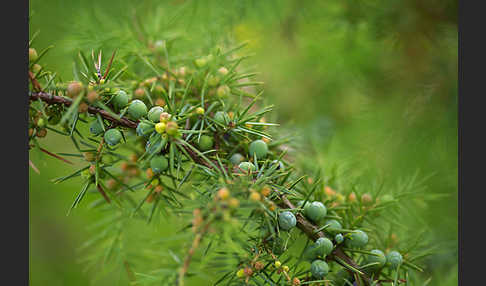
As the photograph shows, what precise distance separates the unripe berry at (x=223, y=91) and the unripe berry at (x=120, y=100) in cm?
8

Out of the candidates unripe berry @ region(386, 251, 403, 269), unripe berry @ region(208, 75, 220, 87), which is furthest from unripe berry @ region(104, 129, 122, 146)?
unripe berry @ region(386, 251, 403, 269)

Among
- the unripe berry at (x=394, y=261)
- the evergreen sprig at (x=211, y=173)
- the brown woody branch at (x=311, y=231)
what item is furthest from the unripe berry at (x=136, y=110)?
the unripe berry at (x=394, y=261)

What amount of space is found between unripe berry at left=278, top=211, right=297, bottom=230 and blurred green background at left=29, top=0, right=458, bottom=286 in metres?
0.29

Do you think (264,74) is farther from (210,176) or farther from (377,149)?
(210,176)

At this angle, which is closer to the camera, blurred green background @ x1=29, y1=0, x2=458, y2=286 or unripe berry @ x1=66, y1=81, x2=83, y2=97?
unripe berry @ x1=66, y1=81, x2=83, y2=97

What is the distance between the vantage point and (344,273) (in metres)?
0.28

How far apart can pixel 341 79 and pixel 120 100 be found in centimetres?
63

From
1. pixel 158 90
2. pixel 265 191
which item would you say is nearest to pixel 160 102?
pixel 158 90

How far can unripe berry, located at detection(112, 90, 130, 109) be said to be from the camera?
25 centimetres

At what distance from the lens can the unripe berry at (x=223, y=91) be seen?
0.31 meters

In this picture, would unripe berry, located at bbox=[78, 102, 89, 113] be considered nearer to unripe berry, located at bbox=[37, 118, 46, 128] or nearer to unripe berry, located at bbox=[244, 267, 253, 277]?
unripe berry, located at bbox=[37, 118, 46, 128]

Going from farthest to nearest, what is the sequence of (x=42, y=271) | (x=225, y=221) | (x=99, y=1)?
(x=42, y=271)
(x=99, y=1)
(x=225, y=221)

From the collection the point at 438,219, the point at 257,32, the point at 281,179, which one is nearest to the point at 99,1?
the point at 257,32

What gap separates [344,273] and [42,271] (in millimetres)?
718
